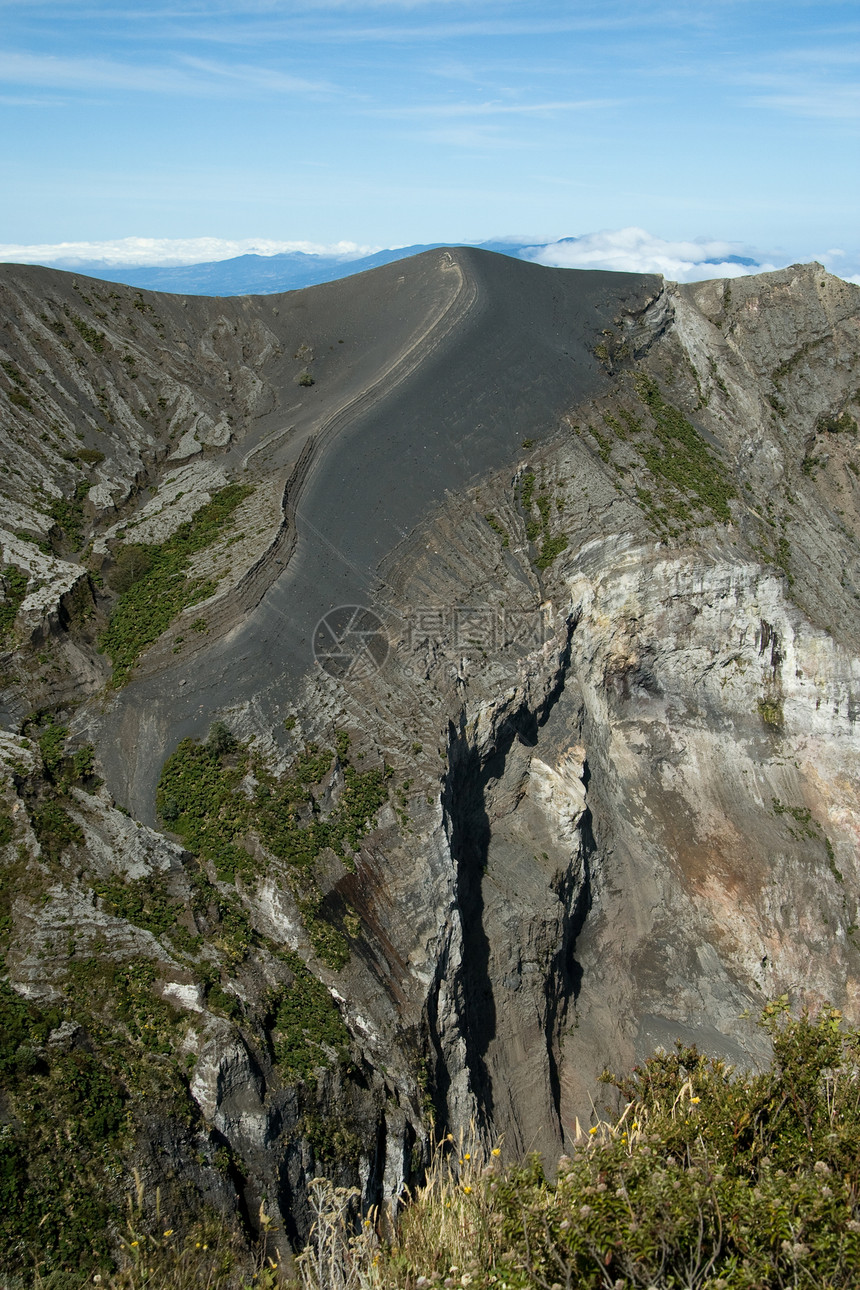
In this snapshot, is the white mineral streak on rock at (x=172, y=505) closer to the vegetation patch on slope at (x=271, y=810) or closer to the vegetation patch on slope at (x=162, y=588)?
the vegetation patch on slope at (x=162, y=588)

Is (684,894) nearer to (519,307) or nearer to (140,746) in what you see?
(140,746)

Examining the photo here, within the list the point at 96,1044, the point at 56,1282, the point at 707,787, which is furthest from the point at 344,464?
the point at 56,1282

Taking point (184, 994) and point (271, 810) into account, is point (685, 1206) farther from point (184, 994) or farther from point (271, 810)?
point (271, 810)

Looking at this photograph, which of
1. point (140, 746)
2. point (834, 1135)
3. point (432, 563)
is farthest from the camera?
point (432, 563)

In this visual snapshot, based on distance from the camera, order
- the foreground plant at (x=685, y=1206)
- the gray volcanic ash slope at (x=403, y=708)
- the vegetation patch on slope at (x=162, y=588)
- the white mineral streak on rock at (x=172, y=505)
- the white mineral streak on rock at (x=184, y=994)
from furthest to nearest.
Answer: the white mineral streak on rock at (x=172, y=505) → the vegetation patch on slope at (x=162, y=588) → the gray volcanic ash slope at (x=403, y=708) → the white mineral streak on rock at (x=184, y=994) → the foreground plant at (x=685, y=1206)

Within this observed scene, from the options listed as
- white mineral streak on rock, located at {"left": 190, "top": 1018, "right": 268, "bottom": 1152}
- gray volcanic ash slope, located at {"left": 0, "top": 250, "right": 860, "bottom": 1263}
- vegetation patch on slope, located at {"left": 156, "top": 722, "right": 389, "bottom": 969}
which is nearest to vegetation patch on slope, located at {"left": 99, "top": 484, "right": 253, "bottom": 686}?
gray volcanic ash slope, located at {"left": 0, "top": 250, "right": 860, "bottom": 1263}

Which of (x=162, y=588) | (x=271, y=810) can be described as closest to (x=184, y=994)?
(x=271, y=810)

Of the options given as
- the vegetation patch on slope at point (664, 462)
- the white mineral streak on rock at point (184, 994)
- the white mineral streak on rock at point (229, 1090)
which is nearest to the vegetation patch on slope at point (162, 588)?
the white mineral streak on rock at point (184, 994)
